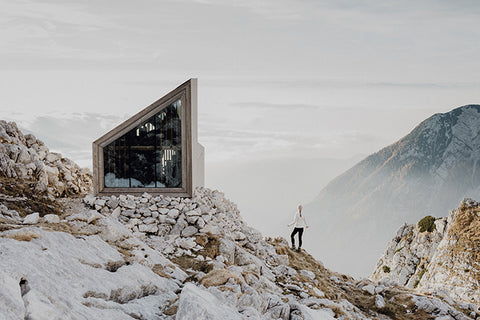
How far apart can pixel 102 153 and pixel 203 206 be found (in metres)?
6.82

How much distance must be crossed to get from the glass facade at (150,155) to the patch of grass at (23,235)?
13.0 metres

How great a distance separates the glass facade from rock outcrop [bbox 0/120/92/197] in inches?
120

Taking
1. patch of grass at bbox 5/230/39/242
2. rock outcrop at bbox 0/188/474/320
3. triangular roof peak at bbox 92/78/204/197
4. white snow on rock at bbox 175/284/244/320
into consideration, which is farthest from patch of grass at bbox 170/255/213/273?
patch of grass at bbox 5/230/39/242

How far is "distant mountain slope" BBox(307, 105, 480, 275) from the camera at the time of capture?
149 meters

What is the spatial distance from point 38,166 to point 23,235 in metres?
15.0

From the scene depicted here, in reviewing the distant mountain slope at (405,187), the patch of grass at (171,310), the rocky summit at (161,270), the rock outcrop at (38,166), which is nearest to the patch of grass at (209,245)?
the rocky summit at (161,270)

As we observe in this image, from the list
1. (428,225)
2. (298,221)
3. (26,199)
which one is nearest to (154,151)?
(26,199)

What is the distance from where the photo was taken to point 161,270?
9.98 m

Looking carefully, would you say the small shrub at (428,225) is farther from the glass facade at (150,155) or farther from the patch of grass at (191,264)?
the patch of grass at (191,264)

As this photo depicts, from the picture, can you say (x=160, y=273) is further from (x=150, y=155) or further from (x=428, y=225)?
(x=428, y=225)

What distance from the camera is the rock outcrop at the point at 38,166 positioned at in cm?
1942

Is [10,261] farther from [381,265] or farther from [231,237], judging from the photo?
[381,265]

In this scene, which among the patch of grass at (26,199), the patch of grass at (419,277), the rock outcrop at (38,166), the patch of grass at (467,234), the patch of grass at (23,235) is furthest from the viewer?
the patch of grass at (419,277)

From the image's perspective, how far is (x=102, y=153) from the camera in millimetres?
20734
